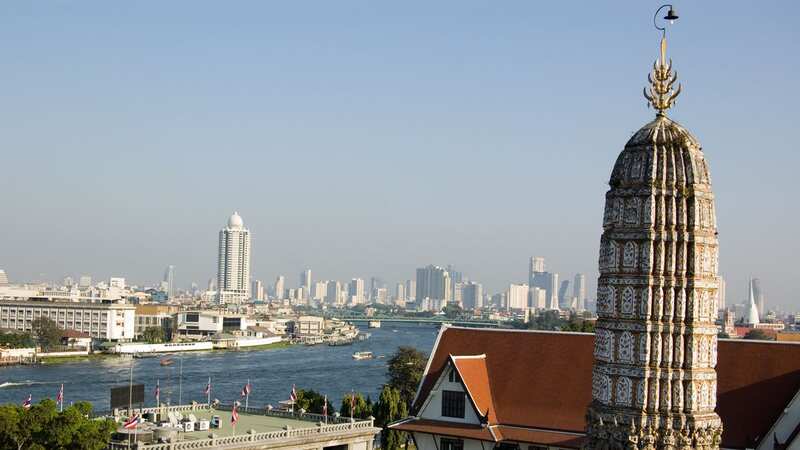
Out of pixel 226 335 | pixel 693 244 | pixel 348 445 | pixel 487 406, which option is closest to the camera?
pixel 693 244

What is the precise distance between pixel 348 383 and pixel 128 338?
222 ft

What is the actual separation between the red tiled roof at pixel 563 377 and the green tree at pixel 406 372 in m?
19.2

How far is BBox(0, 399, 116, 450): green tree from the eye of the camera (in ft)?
112

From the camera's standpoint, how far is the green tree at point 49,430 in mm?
34250

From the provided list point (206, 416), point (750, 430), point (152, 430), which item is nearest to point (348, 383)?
point (206, 416)

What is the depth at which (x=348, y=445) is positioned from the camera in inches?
1652

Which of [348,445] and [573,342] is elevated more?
[573,342]

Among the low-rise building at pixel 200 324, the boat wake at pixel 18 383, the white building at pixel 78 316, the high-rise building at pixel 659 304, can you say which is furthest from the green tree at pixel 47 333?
the high-rise building at pixel 659 304

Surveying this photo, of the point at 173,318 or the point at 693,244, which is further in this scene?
the point at 173,318

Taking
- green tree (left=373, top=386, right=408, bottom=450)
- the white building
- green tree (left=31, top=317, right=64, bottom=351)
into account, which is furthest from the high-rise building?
the white building

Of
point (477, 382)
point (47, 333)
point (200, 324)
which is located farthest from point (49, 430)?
point (200, 324)

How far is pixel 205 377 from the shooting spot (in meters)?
105

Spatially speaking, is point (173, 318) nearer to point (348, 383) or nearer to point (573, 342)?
point (348, 383)

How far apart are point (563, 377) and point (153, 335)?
132 metres
